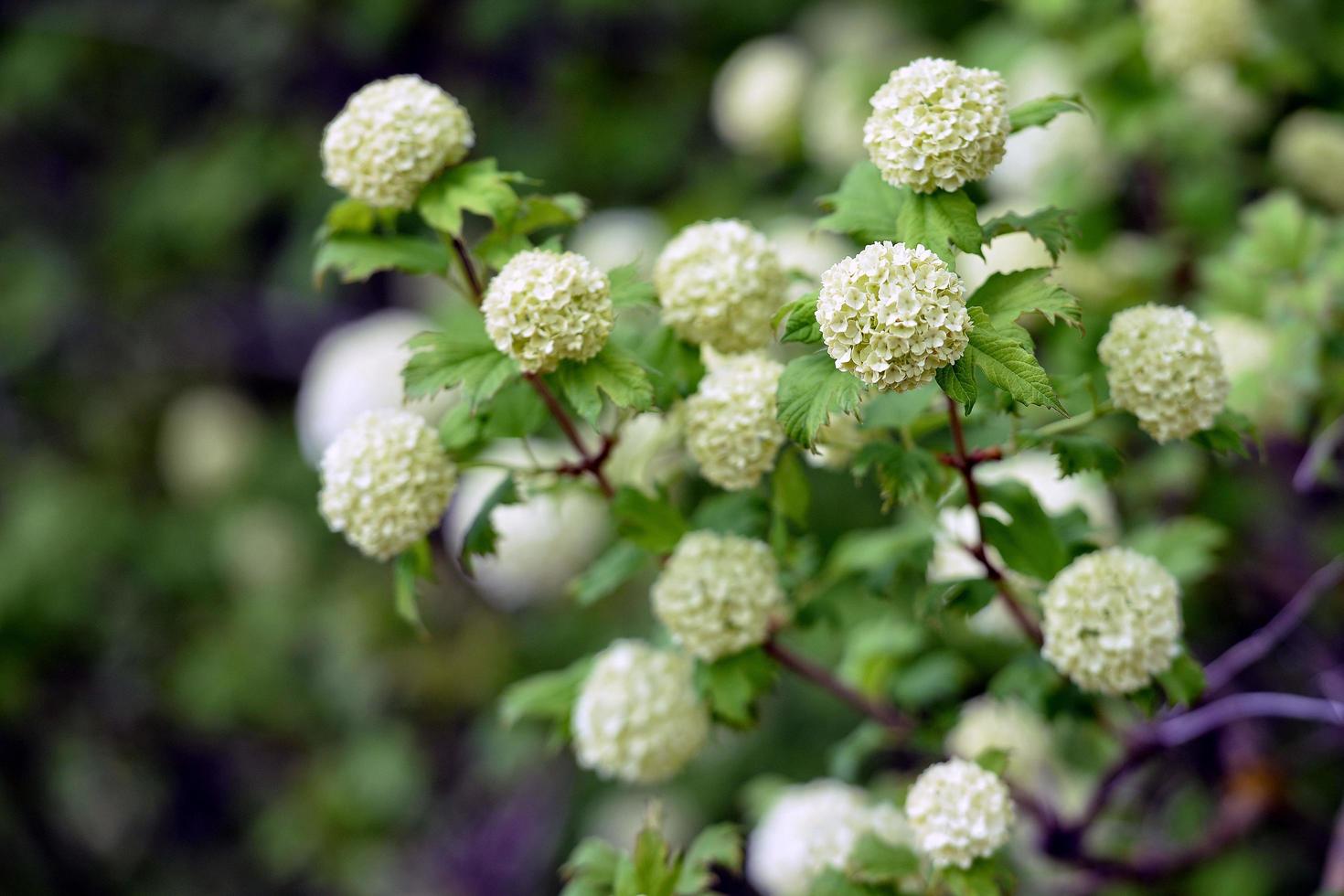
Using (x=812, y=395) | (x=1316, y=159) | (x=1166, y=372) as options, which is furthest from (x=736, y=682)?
(x=1316, y=159)

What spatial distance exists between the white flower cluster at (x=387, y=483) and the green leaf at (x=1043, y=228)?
482 millimetres

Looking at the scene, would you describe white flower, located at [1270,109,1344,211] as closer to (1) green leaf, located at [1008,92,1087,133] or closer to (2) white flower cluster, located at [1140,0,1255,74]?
(2) white flower cluster, located at [1140,0,1255,74]

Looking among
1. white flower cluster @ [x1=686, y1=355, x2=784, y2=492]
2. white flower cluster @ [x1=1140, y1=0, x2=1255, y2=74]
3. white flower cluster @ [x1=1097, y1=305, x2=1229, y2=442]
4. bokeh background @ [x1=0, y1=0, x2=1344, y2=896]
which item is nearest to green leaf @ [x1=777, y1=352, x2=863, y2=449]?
white flower cluster @ [x1=686, y1=355, x2=784, y2=492]

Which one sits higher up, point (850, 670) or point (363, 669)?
point (850, 670)

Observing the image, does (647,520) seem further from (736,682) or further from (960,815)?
(960,815)

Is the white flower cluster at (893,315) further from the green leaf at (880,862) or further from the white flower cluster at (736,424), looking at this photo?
the green leaf at (880,862)

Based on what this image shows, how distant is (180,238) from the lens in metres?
2.98

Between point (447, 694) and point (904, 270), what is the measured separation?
1875 mm

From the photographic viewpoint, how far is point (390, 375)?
76.5 inches

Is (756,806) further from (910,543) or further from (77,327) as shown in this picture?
(77,327)

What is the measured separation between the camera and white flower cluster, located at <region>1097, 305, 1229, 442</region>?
0.87 meters

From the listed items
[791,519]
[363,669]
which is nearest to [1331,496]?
[791,519]

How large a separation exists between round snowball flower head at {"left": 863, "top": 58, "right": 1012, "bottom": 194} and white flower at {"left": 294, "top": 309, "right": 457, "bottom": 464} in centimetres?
113

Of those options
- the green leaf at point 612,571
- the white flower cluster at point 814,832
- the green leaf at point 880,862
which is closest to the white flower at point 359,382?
the green leaf at point 612,571
